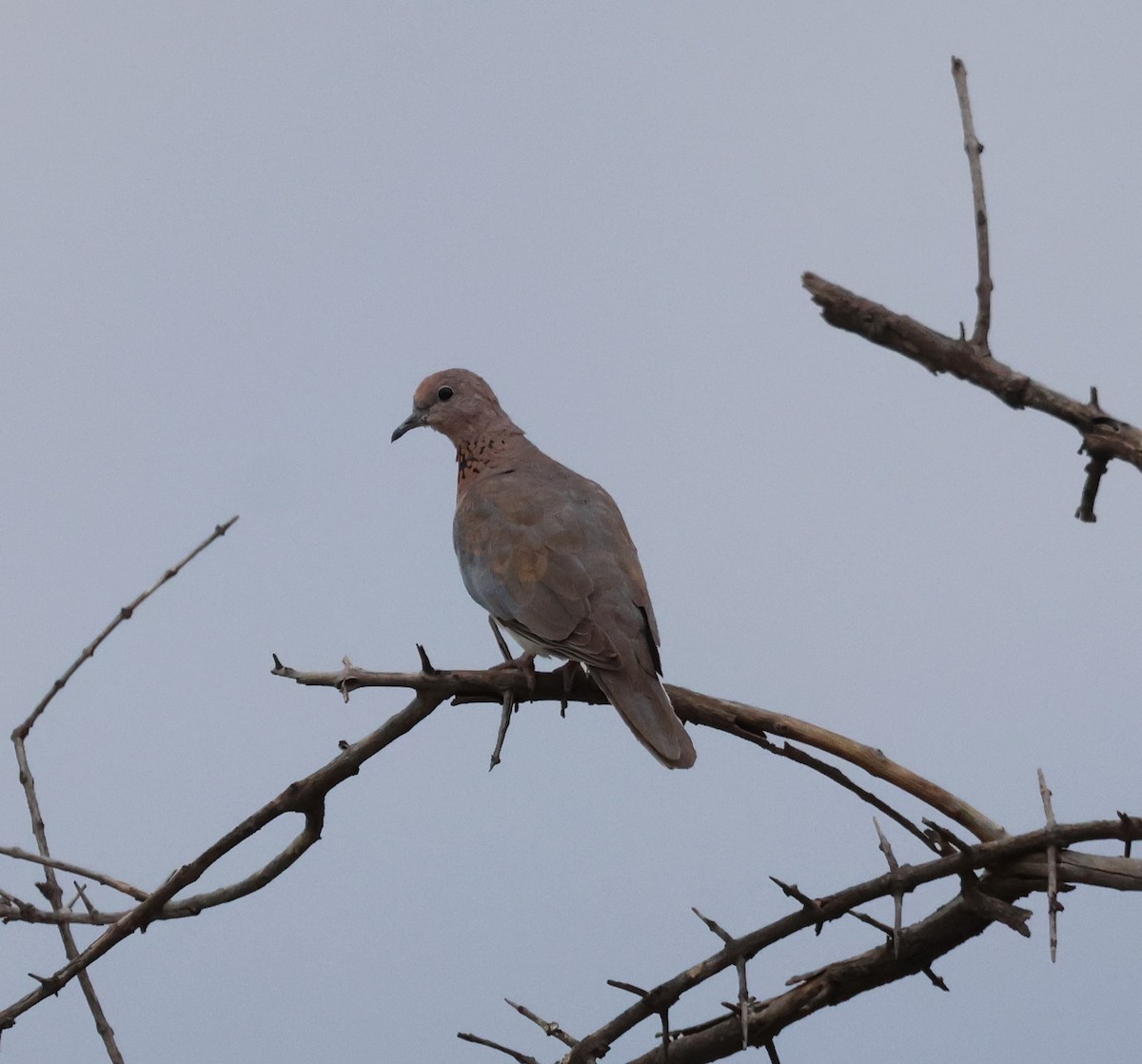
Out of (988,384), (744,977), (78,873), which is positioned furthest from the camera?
(78,873)

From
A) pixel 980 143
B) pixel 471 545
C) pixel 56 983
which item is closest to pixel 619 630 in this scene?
pixel 471 545

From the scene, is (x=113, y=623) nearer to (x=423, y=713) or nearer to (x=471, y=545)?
(x=423, y=713)

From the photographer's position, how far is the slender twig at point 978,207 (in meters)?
2.38

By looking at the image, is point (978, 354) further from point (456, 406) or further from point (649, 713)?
point (456, 406)

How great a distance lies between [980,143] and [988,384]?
39cm

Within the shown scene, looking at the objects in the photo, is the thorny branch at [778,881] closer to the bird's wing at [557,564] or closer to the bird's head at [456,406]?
the bird's wing at [557,564]

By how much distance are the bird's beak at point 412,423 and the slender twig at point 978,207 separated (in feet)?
11.7

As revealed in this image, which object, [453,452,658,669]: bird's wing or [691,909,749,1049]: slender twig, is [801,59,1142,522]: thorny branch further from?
[453,452,658,669]: bird's wing

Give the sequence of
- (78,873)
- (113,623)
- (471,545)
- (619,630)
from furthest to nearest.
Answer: (471,545) → (619,630) → (113,623) → (78,873)

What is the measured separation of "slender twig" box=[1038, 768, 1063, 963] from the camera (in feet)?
7.95

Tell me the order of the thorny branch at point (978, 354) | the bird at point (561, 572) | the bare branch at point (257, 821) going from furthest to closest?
1. the bird at point (561, 572)
2. the bare branch at point (257, 821)
3. the thorny branch at point (978, 354)

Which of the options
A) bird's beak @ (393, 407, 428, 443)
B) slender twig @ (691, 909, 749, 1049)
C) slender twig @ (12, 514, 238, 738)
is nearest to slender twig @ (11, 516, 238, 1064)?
slender twig @ (12, 514, 238, 738)

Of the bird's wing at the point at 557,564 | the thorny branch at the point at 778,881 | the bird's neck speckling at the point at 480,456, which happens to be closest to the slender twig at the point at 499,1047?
the thorny branch at the point at 778,881

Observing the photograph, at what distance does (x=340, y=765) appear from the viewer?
302cm
